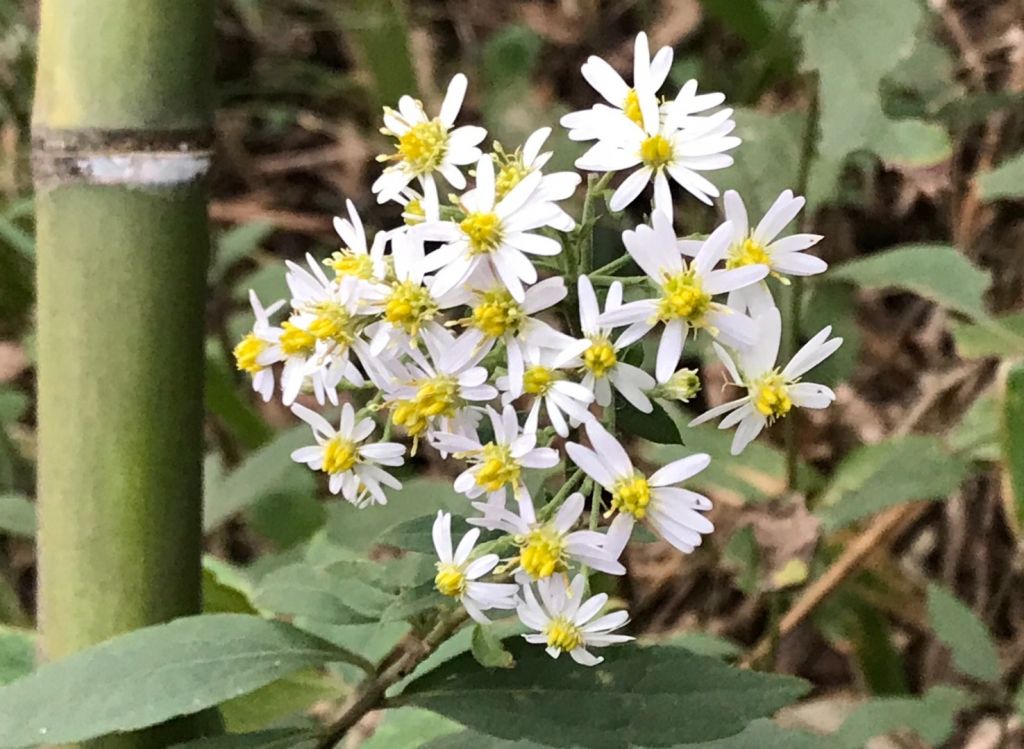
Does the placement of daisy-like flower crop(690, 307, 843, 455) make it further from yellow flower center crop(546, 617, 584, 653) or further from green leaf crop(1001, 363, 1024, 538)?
green leaf crop(1001, 363, 1024, 538)

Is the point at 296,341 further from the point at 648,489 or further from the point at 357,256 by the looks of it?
the point at 648,489

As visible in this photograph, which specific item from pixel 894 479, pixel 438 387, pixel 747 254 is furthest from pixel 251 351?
pixel 894 479

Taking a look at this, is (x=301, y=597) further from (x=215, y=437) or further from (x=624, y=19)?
(x=624, y=19)

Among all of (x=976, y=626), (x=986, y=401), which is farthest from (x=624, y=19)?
(x=976, y=626)

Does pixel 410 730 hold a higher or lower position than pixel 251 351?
lower

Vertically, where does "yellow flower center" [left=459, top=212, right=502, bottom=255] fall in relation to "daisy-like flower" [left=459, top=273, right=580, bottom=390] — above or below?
above

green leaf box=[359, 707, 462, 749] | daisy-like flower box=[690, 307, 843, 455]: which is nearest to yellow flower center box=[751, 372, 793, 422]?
daisy-like flower box=[690, 307, 843, 455]
